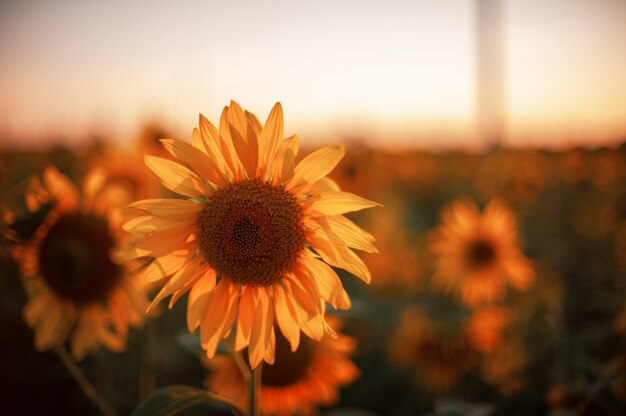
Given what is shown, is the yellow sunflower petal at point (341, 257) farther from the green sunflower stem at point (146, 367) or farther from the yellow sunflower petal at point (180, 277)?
the green sunflower stem at point (146, 367)

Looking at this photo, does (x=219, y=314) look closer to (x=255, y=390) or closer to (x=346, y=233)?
(x=255, y=390)

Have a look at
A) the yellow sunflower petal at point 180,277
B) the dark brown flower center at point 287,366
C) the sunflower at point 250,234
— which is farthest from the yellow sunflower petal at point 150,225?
the dark brown flower center at point 287,366

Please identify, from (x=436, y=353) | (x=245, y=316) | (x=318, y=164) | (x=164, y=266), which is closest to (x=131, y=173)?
(x=436, y=353)

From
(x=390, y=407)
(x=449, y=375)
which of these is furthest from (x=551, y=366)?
(x=390, y=407)

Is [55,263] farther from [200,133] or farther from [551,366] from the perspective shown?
[551,366]

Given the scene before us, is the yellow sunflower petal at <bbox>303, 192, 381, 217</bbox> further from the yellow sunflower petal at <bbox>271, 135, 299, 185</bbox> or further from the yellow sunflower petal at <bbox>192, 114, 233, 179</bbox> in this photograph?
the yellow sunflower petal at <bbox>192, 114, 233, 179</bbox>
